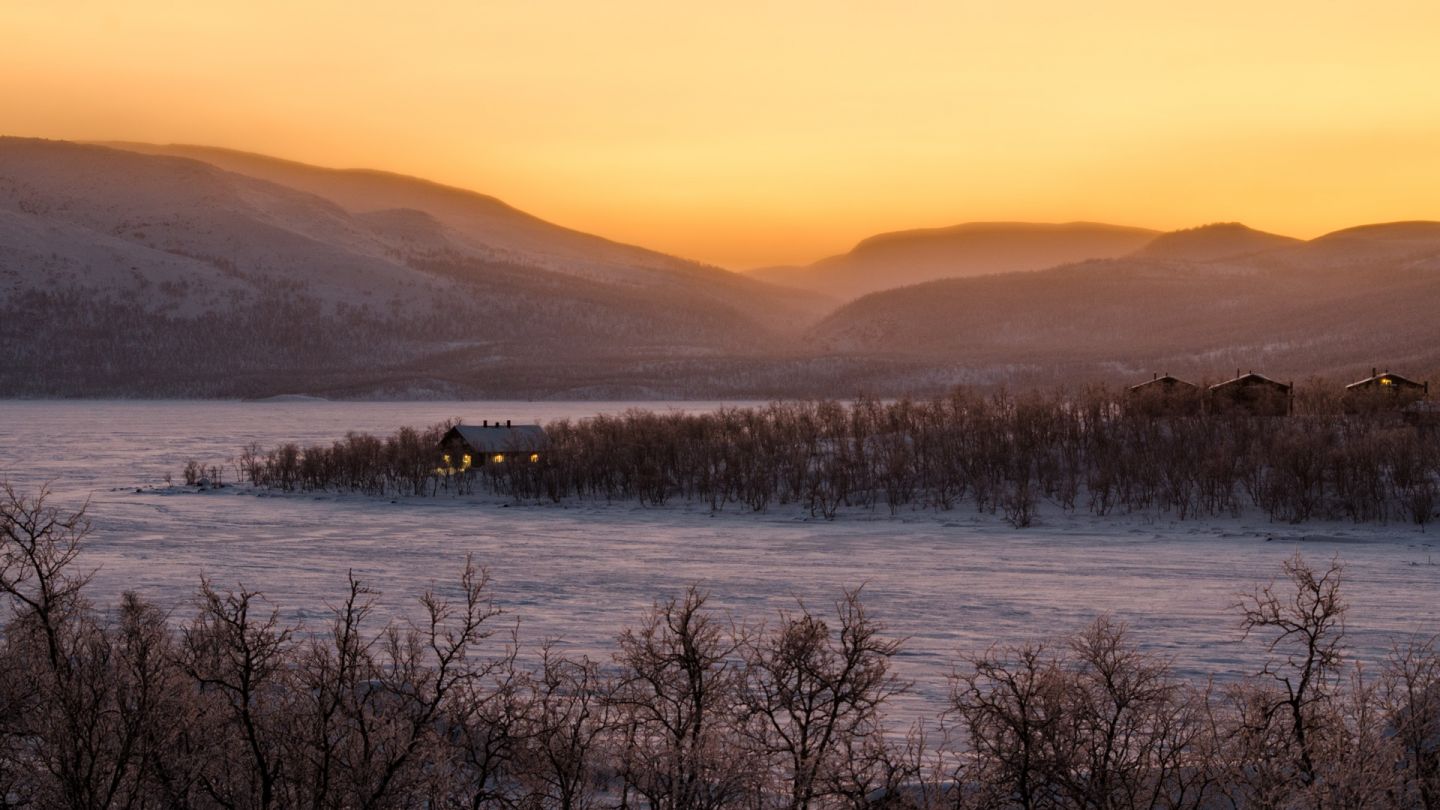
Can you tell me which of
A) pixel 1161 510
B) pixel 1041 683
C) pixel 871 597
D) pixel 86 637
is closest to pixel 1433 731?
pixel 1041 683

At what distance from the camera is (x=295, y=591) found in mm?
42375

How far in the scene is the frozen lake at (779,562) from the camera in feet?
119

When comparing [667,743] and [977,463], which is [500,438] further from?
[667,743]

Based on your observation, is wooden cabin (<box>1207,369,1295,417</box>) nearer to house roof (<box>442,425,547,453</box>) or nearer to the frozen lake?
the frozen lake

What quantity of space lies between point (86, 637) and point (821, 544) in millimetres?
34624

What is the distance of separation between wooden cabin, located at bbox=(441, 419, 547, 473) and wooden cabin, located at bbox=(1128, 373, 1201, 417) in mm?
38144

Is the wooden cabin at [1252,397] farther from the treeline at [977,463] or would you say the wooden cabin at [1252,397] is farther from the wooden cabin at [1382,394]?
the wooden cabin at [1382,394]

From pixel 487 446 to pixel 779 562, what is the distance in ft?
124

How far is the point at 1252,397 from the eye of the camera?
85.1 metres

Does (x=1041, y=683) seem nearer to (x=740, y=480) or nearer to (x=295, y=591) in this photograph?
(x=295, y=591)

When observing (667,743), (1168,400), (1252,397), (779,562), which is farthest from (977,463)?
(667,743)

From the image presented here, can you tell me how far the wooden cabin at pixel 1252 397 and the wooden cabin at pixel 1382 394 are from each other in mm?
3758

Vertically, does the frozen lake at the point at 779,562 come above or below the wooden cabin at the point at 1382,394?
below

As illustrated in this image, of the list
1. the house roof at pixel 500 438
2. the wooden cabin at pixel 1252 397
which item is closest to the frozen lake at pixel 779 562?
the house roof at pixel 500 438
